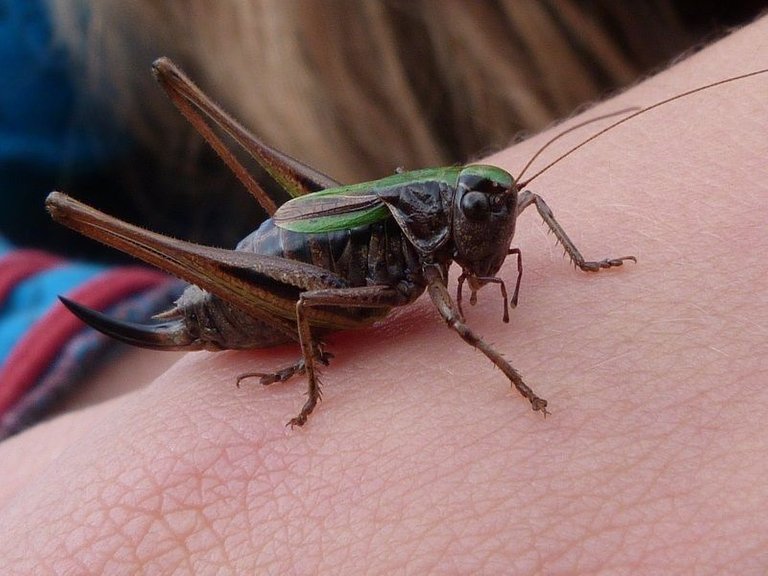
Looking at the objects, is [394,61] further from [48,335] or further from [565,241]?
[48,335]

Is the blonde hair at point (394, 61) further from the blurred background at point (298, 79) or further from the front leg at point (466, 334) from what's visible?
the front leg at point (466, 334)

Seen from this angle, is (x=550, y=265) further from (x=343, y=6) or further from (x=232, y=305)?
(x=343, y=6)

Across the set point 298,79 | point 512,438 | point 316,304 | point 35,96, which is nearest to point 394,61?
point 298,79

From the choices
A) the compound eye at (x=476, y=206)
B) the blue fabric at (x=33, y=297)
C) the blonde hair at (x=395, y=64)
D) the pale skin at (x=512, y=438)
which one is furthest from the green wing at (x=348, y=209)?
the blue fabric at (x=33, y=297)

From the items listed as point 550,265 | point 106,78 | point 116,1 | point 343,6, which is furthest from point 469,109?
point 106,78

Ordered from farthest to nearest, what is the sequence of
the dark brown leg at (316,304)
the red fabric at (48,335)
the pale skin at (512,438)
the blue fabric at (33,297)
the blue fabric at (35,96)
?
the blue fabric at (35,96), the blue fabric at (33,297), the red fabric at (48,335), the dark brown leg at (316,304), the pale skin at (512,438)

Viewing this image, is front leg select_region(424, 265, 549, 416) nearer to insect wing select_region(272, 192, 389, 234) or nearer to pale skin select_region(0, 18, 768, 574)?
pale skin select_region(0, 18, 768, 574)

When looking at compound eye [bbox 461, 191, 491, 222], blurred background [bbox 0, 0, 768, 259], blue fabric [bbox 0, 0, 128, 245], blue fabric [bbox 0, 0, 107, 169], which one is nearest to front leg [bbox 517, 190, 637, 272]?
compound eye [bbox 461, 191, 491, 222]
